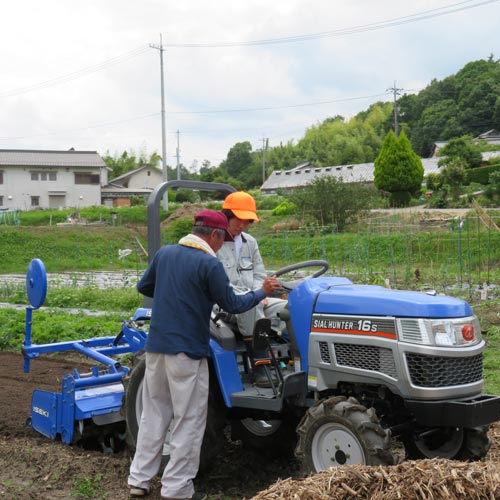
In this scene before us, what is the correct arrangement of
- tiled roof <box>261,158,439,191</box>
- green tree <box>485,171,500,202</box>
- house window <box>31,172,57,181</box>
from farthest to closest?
tiled roof <box>261,158,439,191</box>, house window <box>31,172,57,181</box>, green tree <box>485,171,500,202</box>

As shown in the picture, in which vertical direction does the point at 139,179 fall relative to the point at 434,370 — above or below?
above

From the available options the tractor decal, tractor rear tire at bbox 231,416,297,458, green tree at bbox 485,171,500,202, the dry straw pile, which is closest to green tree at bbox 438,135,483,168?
green tree at bbox 485,171,500,202

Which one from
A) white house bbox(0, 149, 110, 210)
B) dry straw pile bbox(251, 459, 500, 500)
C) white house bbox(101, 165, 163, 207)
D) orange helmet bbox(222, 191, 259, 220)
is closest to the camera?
dry straw pile bbox(251, 459, 500, 500)

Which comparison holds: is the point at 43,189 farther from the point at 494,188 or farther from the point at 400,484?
the point at 400,484

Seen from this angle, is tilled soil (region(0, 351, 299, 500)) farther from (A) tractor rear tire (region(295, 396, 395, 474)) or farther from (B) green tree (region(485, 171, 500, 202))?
(B) green tree (region(485, 171, 500, 202))

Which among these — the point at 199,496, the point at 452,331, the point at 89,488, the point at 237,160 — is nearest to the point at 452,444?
the point at 452,331

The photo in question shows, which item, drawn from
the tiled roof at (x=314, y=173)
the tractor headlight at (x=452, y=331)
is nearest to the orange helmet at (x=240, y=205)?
the tractor headlight at (x=452, y=331)

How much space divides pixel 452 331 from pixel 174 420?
1649 millimetres

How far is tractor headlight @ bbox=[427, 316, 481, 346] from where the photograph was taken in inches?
145

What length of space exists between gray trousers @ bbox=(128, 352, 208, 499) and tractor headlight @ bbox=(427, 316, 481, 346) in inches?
51.6

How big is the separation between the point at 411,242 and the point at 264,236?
8.61 m

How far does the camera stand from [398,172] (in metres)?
38.8

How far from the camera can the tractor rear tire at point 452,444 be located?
395 centimetres

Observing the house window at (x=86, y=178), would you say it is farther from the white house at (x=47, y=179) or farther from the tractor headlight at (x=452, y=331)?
the tractor headlight at (x=452, y=331)
